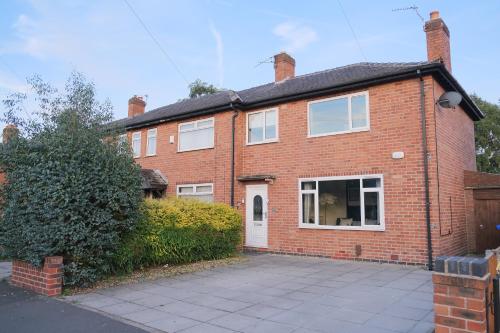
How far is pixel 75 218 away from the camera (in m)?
6.61

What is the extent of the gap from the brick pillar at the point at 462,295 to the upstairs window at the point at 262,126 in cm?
929

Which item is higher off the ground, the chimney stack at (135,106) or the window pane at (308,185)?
the chimney stack at (135,106)

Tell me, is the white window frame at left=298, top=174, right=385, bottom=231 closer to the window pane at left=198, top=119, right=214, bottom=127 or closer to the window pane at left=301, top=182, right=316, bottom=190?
the window pane at left=301, top=182, right=316, bottom=190

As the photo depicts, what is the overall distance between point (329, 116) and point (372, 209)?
300 centimetres

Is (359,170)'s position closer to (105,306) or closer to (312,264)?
(312,264)

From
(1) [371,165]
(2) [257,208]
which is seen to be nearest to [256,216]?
(2) [257,208]

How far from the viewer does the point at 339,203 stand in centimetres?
1043

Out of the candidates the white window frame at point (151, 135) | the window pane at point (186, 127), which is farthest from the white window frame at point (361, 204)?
the white window frame at point (151, 135)

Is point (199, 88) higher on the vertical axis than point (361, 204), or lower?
higher

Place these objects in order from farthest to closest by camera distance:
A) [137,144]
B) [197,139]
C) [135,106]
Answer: [135,106]
[137,144]
[197,139]

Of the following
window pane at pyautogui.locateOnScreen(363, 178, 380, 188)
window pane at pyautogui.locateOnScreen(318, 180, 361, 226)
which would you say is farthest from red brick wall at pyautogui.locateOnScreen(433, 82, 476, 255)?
window pane at pyautogui.locateOnScreen(318, 180, 361, 226)

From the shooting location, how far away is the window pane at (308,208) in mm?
A: 10984

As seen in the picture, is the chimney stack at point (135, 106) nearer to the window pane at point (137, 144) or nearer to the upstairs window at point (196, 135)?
the window pane at point (137, 144)

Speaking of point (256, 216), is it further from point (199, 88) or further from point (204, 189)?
point (199, 88)
